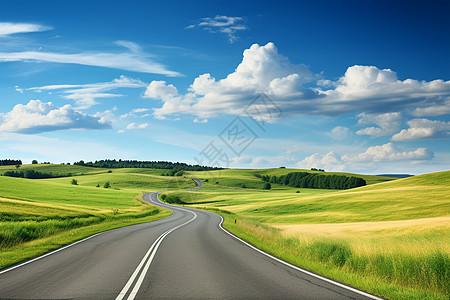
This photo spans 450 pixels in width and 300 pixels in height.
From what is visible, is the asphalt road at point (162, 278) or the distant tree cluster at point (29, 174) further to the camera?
the distant tree cluster at point (29, 174)

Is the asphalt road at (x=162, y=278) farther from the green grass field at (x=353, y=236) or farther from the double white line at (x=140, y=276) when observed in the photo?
the green grass field at (x=353, y=236)

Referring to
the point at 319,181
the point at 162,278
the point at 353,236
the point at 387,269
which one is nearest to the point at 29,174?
the point at 319,181

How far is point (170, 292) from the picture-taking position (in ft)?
25.8

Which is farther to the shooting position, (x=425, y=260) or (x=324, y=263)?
(x=324, y=263)

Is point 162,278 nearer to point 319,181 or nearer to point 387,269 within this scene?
point 387,269

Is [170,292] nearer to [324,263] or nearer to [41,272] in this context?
[41,272]

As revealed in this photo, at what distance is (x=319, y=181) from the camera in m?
147

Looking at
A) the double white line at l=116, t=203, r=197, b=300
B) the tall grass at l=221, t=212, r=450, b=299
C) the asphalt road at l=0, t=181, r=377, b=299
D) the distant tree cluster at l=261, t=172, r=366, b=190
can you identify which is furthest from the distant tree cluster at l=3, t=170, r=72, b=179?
the tall grass at l=221, t=212, r=450, b=299

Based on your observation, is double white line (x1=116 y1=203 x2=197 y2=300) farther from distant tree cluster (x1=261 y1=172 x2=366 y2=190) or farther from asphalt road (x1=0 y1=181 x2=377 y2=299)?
distant tree cluster (x1=261 y1=172 x2=366 y2=190)

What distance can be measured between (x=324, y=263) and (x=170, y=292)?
6.42 m

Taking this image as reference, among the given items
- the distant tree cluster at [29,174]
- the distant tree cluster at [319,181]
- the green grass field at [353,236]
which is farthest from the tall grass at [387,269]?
the distant tree cluster at [29,174]

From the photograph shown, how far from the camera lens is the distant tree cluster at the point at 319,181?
5477 inches

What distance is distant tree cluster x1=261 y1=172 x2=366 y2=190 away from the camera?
139 metres

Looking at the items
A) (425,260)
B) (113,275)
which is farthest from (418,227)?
(113,275)
